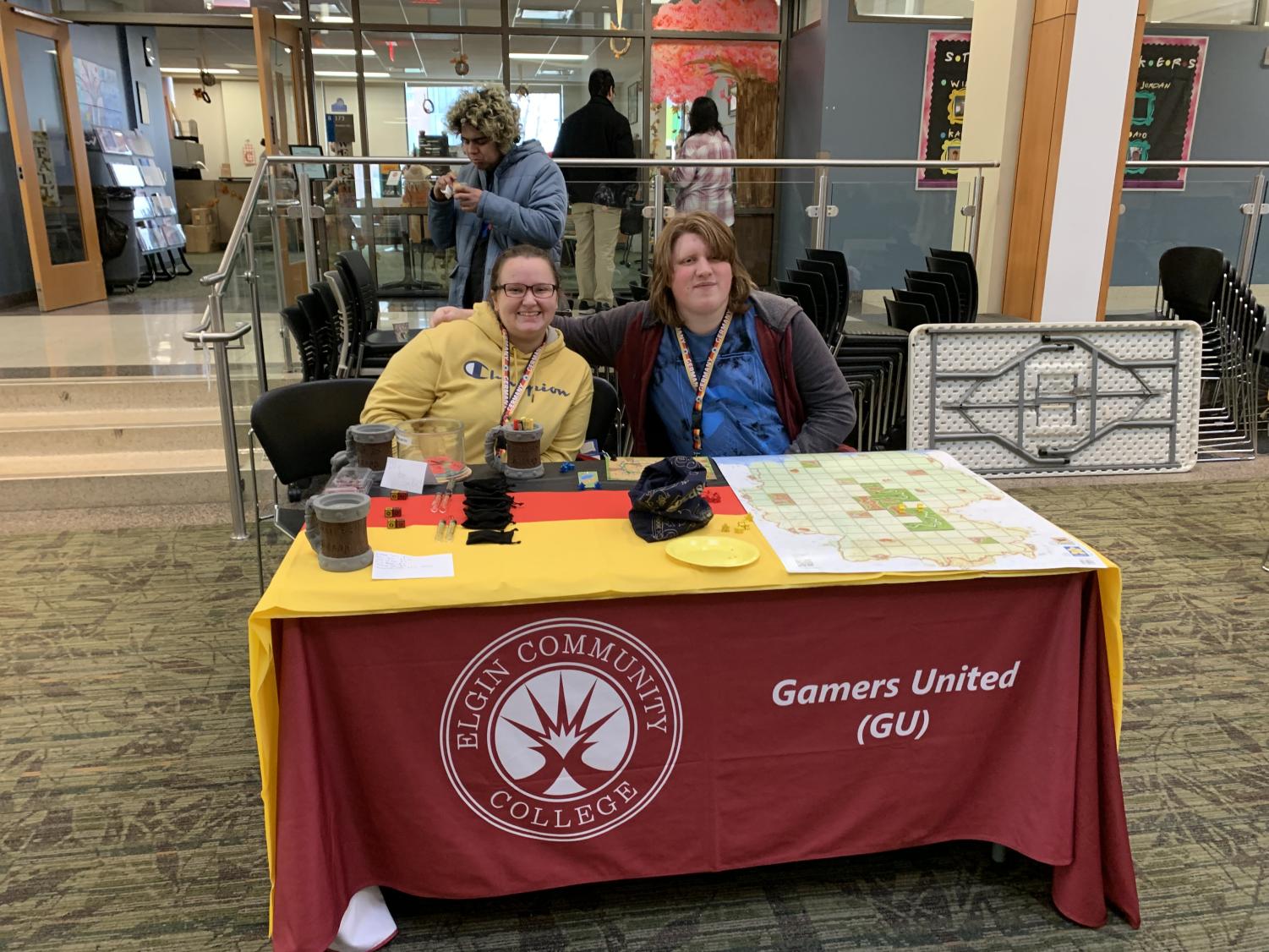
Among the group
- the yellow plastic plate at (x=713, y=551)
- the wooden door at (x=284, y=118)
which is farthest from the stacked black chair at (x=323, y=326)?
the yellow plastic plate at (x=713, y=551)

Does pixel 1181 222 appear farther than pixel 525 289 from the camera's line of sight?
Yes

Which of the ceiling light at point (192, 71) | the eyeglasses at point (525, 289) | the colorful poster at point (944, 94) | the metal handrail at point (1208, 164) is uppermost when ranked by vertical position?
the ceiling light at point (192, 71)

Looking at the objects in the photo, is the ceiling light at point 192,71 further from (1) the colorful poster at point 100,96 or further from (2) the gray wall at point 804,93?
(2) the gray wall at point 804,93

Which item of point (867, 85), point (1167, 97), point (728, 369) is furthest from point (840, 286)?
point (1167, 97)

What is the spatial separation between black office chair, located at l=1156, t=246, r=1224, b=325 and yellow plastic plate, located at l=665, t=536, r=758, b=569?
169 inches

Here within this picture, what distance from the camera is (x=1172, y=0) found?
847 cm

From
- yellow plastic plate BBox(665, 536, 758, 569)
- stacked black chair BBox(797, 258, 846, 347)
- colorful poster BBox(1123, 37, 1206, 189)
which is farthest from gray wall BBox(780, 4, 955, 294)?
yellow plastic plate BBox(665, 536, 758, 569)

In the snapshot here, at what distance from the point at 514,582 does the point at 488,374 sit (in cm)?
103

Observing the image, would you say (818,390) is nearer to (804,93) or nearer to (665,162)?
(665,162)

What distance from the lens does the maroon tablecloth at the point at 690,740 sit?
1606 mm

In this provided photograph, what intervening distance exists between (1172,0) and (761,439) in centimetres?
851

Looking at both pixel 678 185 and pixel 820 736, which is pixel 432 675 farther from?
pixel 678 185

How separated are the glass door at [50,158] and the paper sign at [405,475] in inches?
258

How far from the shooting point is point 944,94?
27.6ft
